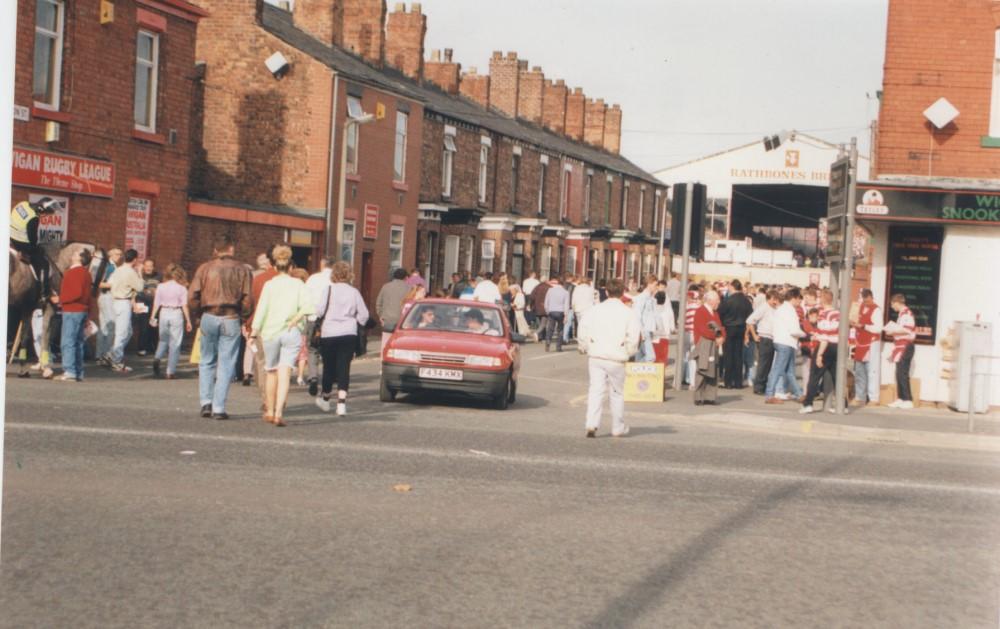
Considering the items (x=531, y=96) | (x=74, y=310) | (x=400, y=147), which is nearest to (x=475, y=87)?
(x=531, y=96)

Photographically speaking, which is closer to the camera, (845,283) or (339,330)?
(339,330)

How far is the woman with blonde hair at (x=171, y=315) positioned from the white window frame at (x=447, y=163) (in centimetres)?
2366

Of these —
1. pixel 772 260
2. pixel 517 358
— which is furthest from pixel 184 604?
pixel 772 260

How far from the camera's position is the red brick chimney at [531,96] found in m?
59.9

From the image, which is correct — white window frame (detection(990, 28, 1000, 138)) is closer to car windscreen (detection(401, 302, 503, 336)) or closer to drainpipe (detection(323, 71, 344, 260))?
car windscreen (detection(401, 302, 503, 336))

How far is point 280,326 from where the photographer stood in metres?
13.9

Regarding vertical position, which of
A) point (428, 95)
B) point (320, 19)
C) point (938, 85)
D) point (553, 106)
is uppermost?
point (553, 106)

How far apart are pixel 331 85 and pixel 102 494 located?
26.7 metres

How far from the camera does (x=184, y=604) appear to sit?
20.0ft

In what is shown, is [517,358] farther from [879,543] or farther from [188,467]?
[879,543]

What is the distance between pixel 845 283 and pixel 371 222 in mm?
20246

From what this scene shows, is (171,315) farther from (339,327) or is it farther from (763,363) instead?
(763,363)

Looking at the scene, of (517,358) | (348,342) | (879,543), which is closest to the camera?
(879,543)

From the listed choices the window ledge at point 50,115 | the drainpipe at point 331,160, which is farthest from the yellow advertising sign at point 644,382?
the drainpipe at point 331,160
